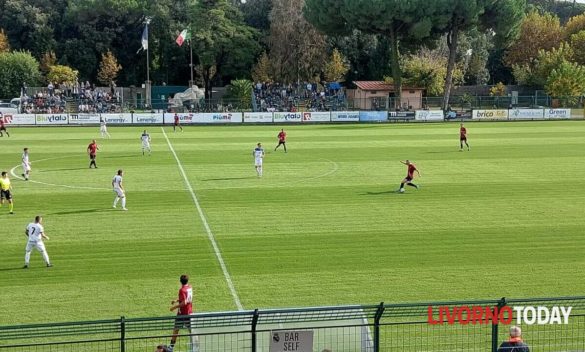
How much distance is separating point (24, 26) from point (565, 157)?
76928 millimetres

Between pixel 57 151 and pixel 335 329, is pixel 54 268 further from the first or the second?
pixel 57 151

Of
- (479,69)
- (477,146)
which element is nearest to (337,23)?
(479,69)

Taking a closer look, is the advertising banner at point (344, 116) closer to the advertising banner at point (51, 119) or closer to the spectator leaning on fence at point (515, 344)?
the advertising banner at point (51, 119)

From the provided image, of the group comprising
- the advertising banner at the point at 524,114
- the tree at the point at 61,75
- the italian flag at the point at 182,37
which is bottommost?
the advertising banner at the point at 524,114

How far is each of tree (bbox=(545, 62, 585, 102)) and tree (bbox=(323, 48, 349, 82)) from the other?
26.3 meters

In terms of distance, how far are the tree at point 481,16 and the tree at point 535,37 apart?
16.4 metres

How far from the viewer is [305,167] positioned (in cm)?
3719

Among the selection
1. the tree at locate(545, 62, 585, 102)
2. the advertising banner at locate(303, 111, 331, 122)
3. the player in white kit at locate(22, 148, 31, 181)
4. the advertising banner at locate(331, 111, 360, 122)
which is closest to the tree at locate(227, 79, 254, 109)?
the advertising banner at locate(303, 111, 331, 122)

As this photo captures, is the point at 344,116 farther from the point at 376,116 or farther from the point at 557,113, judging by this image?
the point at 557,113

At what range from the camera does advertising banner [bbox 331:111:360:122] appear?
7156 centimetres

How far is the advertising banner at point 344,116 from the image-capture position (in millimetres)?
71562

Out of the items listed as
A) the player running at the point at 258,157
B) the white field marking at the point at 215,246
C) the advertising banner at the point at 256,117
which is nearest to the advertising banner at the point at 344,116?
the advertising banner at the point at 256,117

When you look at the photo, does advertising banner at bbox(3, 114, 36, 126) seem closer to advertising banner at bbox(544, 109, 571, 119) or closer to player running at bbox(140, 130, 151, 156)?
player running at bbox(140, 130, 151, 156)

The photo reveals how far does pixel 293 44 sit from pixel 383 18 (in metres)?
17.9
